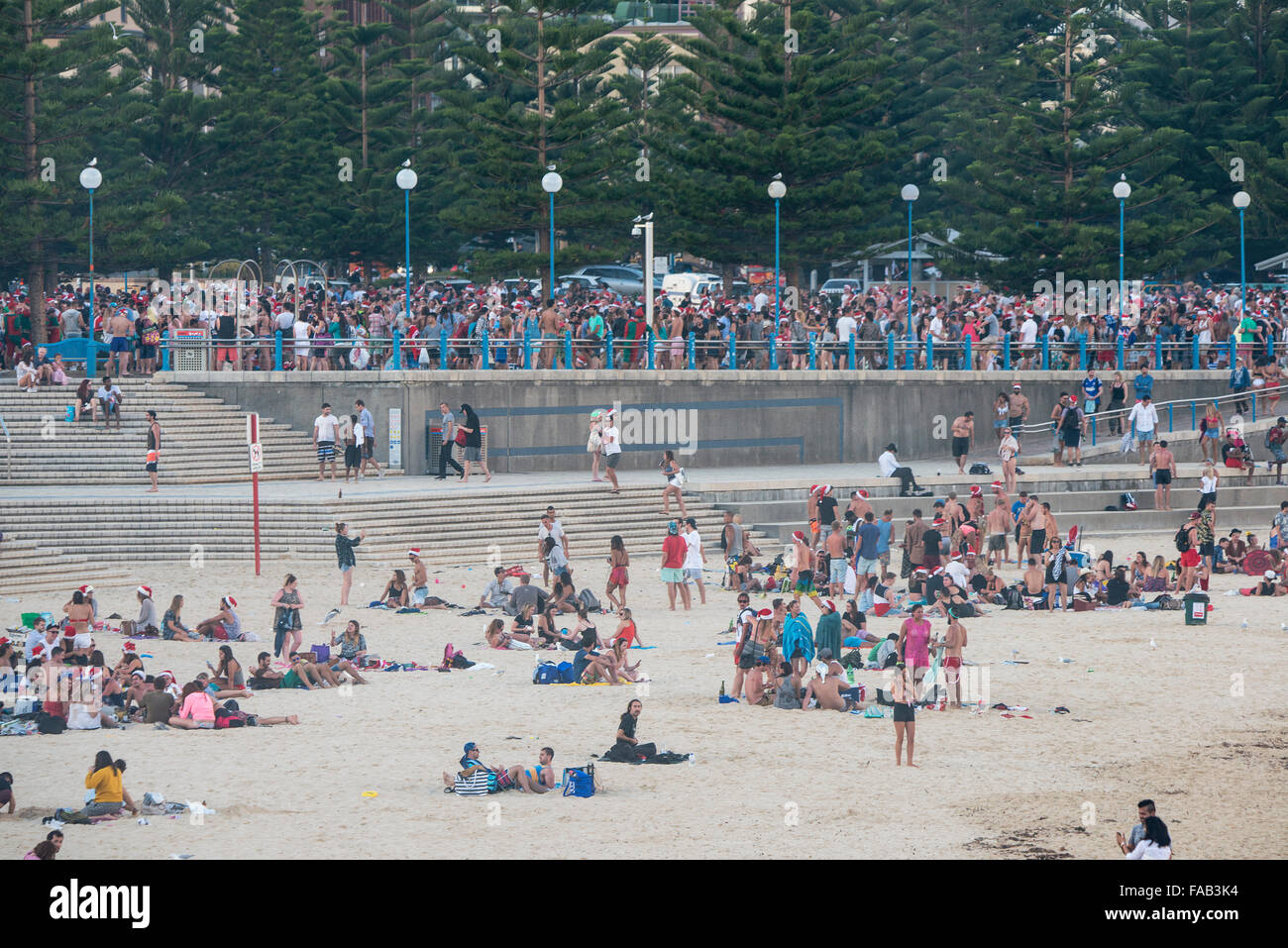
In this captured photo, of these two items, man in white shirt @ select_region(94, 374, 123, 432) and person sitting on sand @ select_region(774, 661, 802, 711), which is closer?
person sitting on sand @ select_region(774, 661, 802, 711)

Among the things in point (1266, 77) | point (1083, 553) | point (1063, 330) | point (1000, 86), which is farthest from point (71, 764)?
point (1000, 86)

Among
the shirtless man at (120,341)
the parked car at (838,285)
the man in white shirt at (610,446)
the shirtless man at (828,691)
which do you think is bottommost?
the shirtless man at (828,691)

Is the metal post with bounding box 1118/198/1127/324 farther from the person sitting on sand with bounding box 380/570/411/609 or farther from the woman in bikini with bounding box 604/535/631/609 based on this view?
the person sitting on sand with bounding box 380/570/411/609

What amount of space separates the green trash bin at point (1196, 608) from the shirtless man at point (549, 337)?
1329cm

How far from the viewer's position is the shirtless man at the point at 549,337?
105ft

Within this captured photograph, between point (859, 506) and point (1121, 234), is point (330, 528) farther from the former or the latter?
point (1121, 234)

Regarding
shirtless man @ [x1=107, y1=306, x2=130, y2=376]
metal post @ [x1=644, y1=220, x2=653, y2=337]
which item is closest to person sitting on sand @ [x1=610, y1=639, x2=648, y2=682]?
metal post @ [x1=644, y1=220, x2=653, y2=337]

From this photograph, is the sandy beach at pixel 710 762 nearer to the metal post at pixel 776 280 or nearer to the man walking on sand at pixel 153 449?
the man walking on sand at pixel 153 449

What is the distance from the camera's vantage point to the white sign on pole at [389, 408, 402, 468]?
31.1 metres

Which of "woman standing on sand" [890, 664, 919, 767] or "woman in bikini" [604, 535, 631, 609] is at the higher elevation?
"woman in bikini" [604, 535, 631, 609]

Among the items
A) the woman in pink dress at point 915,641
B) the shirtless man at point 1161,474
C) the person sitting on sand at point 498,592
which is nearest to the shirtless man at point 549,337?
the person sitting on sand at point 498,592

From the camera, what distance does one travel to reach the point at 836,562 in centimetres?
2364

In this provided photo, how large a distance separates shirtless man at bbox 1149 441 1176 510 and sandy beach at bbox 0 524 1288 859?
787 centimetres

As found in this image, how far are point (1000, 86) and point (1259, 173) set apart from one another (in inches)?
490
